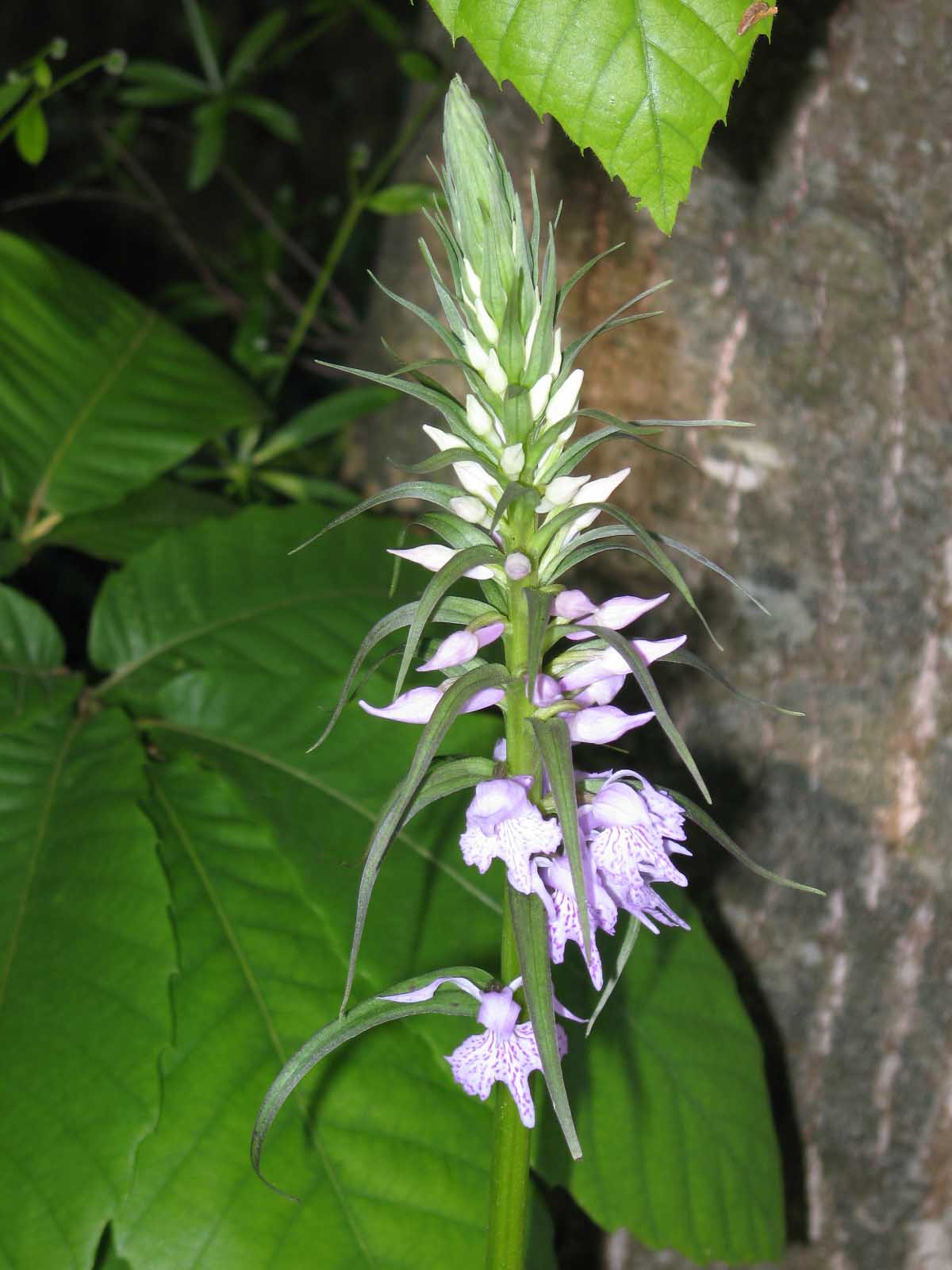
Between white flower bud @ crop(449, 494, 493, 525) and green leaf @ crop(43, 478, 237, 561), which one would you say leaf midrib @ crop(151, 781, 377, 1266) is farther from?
white flower bud @ crop(449, 494, 493, 525)

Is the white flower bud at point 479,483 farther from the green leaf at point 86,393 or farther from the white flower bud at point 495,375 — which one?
the green leaf at point 86,393

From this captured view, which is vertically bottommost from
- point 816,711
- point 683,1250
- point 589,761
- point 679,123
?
point 683,1250

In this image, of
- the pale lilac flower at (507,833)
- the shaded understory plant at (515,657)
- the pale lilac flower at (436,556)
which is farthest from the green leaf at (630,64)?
the pale lilac flower at (507,833)

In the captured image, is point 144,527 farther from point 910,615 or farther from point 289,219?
point 289,219

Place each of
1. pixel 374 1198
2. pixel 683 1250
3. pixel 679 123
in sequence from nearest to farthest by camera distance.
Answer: pixel 679 123
pixel 374 1198
pixel 683 1250

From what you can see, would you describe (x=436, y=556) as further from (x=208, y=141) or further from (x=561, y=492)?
(x=208, y=141)

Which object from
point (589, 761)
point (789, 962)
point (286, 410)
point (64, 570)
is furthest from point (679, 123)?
point (286, 410)
